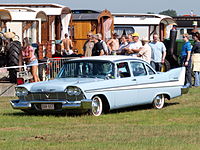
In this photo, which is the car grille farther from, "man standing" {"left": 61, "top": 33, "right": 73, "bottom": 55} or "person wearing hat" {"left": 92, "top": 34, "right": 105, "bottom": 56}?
"man standing" {"left": 61, "top": 33, "right": 73, "bottom": 55}

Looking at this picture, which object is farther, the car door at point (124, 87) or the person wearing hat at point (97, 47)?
the person wearing hat at point (97, 47)

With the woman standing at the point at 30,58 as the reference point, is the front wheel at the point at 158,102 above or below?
below

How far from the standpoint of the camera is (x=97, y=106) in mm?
14805

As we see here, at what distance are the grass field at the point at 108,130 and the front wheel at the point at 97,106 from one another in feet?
0.69

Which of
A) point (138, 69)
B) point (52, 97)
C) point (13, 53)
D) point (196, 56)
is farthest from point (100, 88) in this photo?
point (13, 53)

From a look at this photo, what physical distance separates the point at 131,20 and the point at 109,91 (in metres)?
28.4

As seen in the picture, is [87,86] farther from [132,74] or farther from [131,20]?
[131,20]

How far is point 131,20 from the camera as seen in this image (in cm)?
4303

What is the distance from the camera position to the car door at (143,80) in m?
15.8

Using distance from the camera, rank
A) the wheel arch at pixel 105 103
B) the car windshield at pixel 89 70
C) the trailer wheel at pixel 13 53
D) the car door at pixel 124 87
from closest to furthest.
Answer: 1. the wheel arch at pixel 105 103
2. the car door at pixel 124 87
3. the car windshield at pixel 89 70
4. the trailer wheel at pixel 13 53

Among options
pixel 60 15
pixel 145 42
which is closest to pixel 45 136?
pixel 145 42

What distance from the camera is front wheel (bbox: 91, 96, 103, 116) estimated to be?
48.3ft

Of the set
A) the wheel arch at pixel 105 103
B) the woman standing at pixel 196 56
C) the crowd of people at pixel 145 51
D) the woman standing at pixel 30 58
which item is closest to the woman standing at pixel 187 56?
the crowd of people at pixel 145 51

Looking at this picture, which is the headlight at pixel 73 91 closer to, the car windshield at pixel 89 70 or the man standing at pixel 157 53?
the car windshield at pixel 89 70
